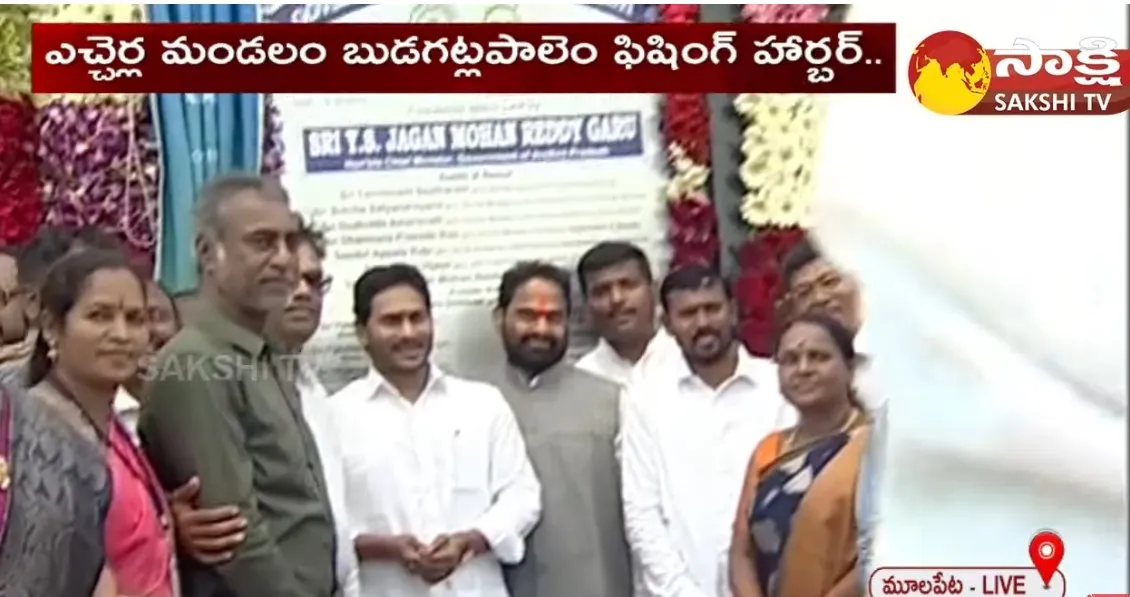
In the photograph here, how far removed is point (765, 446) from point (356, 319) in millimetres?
436

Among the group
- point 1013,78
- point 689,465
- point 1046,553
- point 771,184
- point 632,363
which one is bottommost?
point 1046,553

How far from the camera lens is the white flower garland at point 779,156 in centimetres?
141

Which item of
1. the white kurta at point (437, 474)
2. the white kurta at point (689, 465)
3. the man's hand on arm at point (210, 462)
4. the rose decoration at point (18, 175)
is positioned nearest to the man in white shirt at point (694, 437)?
the white kurta at point (689, 465)

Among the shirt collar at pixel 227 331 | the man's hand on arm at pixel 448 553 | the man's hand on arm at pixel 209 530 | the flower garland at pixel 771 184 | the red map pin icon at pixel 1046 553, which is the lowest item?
the red map pin icon at pixel 1046 553

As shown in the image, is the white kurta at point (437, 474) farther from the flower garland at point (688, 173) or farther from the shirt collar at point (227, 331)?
the flower garland at point (688, 173)

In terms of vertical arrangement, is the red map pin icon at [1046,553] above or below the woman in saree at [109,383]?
below

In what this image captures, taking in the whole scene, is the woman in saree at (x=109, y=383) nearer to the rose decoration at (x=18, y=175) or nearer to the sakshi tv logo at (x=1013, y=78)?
the rose decoration at (x=18, y=175)

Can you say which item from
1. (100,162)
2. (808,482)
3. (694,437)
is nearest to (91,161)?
(100,162)

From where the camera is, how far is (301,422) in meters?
1.37

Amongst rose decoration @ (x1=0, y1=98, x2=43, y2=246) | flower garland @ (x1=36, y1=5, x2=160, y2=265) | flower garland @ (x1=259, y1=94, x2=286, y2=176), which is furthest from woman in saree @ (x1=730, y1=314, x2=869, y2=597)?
rose decoration @ (x1=0, y1=98, x2=43, y2=246)

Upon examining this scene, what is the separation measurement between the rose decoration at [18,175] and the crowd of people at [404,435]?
0.07ft

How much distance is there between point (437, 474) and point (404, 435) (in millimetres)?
52

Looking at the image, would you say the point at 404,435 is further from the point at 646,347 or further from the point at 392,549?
the point at 646,347

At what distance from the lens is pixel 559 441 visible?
1.39 metres
